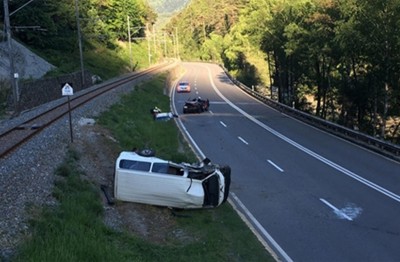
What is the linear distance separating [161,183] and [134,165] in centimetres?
94

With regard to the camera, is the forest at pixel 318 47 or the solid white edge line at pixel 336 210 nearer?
the solid white edge line at pixel 336 210

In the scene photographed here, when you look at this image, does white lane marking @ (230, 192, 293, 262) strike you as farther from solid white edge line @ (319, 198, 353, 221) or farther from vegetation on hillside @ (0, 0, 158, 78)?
vegetation on hillside @ (0, 0, 158, 78)

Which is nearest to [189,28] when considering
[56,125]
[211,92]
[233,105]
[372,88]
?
[211,92]

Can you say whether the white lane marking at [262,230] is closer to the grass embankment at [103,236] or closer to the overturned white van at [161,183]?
the grass embankment at [103,236]

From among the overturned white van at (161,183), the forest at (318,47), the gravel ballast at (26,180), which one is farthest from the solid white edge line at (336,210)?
the forest at (318,47)

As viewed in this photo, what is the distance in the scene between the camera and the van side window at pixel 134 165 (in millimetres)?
14141

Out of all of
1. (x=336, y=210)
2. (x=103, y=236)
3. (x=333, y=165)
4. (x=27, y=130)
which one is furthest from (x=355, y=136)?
(x=103, y=236)

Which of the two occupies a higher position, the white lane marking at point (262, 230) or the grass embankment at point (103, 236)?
the grass embankment at point (103, 236)

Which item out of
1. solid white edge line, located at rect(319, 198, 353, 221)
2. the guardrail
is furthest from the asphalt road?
the guardrail

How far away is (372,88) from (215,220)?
2137 centimetres

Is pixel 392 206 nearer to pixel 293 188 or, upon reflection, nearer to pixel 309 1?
pixel 293 188

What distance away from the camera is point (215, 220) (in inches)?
555

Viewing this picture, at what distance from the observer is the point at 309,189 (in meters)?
17.5

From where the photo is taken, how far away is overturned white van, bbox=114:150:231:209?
13969 mm
